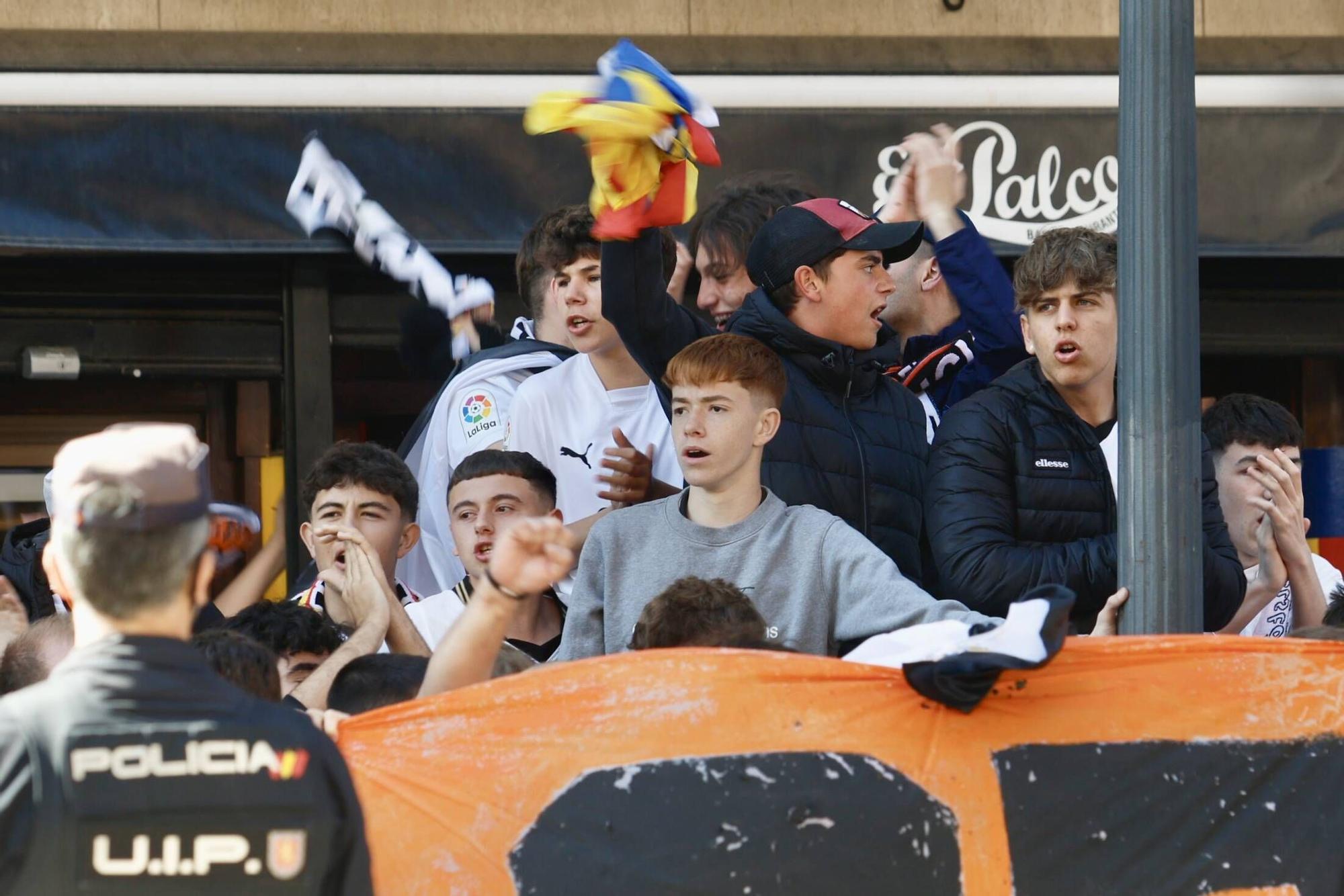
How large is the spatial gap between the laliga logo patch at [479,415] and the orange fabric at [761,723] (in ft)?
6.70

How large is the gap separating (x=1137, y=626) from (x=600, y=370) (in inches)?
74.4

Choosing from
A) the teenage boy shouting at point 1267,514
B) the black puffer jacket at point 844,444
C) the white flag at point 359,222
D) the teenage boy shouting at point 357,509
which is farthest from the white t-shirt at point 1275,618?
the white flag at point 359,222

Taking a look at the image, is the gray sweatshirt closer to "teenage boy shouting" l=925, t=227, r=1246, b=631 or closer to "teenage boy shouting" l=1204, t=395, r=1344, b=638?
"teenage boy shouting" l=925, t=227, r=1246, b=631

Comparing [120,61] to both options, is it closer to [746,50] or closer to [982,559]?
[746,50]

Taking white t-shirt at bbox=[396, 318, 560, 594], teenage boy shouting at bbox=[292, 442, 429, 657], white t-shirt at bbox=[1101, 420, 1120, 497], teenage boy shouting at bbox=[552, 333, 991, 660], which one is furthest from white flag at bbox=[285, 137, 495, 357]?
white t-shirt at bbox=[1101, 420, 1120, 497]

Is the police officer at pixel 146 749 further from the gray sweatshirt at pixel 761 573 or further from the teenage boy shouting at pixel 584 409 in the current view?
the teenage boy shouting at pixel 584 409

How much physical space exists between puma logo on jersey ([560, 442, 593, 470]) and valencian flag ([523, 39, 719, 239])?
1117mm

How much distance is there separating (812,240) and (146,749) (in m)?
2.58

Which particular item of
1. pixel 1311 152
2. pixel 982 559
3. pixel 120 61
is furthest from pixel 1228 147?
pixel 120 61

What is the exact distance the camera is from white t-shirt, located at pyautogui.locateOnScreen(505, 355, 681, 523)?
5.19 meters

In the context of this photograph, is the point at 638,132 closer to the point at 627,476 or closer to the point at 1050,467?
the point at 627,476

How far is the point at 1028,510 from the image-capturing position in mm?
4379

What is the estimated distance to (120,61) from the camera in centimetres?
639

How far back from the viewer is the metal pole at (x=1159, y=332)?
3.68 metres
